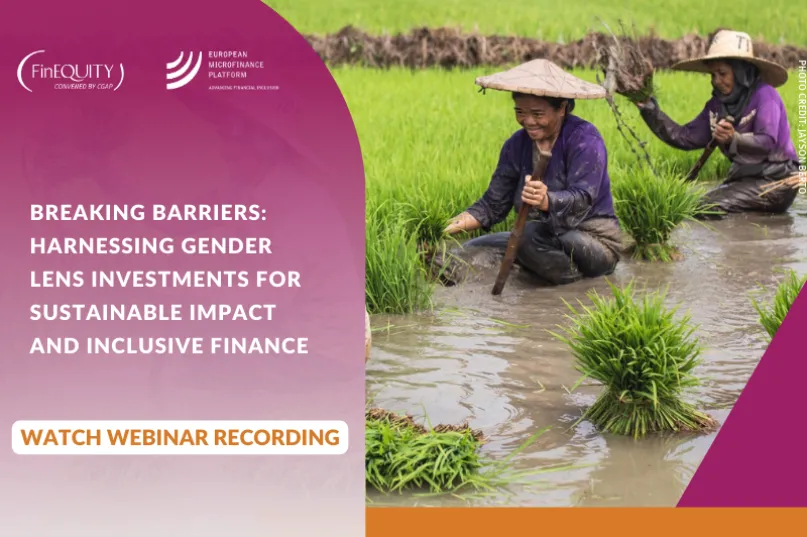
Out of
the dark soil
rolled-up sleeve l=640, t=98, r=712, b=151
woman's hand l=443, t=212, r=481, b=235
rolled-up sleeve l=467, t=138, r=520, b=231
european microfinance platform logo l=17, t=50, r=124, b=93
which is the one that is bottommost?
woman's hand l=443, t=212, r=481, b=235

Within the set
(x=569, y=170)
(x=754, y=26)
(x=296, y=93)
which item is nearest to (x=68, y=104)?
(x=296, y=93)

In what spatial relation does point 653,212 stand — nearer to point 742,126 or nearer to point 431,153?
point 742,126

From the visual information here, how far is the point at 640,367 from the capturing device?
4.66 m

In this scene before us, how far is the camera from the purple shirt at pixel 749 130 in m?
8.12

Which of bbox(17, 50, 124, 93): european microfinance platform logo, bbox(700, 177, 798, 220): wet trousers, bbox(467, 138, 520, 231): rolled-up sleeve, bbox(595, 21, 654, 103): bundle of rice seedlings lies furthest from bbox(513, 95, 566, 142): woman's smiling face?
bbox(17, 50, 124, 93): european microfinance platform logo

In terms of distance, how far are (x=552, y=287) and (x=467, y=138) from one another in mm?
2990

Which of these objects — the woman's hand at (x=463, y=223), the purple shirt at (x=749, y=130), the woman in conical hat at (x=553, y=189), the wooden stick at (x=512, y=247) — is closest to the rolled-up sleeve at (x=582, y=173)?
the woman in conical hat at (x=553, y=189)

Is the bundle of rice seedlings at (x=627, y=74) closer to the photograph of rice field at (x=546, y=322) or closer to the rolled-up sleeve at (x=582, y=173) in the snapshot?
the photograph of rice field at (x=546, y=322)

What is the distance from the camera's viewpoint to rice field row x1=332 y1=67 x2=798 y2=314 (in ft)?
21.1

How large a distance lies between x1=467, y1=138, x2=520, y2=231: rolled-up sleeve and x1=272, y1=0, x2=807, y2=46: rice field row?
7.32 metres

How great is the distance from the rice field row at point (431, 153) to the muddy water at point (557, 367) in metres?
0.32

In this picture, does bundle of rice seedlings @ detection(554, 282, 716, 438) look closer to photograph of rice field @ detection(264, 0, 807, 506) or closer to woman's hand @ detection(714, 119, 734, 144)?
photograph of rice field @ detection(264, 0, 807, 506)

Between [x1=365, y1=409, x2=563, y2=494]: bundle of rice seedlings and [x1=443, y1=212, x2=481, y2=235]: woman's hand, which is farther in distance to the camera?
[x1=443, y1=212, x2=481, y2=235]: woman's hand

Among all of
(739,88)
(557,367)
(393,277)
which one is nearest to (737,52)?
(739,88)
